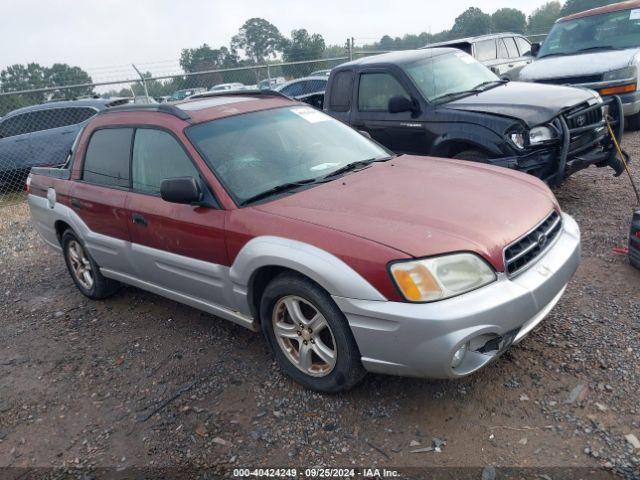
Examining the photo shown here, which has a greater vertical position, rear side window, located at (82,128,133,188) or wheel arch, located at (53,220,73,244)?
rear side window, located at (82,128,133,188)

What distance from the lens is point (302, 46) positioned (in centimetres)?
3139

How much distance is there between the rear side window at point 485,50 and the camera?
382 inches

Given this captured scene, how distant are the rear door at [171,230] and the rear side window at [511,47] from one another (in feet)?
30.1

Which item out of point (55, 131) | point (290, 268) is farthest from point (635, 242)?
point (55, 131)

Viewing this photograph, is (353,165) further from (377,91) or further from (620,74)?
(620,74)

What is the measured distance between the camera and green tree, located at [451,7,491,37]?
40281 millimetres

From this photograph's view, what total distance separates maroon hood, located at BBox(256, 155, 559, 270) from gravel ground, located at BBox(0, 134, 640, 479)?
32.3 inches

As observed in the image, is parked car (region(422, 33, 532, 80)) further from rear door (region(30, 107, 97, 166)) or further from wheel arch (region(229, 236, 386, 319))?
wheel arch (region(229, 236, 386, 319))

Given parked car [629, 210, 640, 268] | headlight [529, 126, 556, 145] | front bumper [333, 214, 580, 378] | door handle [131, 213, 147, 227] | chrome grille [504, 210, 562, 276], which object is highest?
door handle [131, 213, 147, 227]

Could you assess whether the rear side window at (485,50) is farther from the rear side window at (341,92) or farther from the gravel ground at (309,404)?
the gravel ground at (309,404)

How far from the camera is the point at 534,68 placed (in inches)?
298

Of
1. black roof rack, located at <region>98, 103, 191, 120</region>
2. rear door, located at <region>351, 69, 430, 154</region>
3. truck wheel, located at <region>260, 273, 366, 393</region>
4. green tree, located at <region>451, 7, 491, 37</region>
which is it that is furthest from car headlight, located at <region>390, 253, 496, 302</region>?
green tree, located at <region>451, 7, 491, 37</region>

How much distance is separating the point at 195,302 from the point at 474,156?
Answer: 3.18m

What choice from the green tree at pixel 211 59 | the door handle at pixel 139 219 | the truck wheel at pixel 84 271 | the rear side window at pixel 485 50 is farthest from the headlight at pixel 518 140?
the green tree at pixel 211 59
